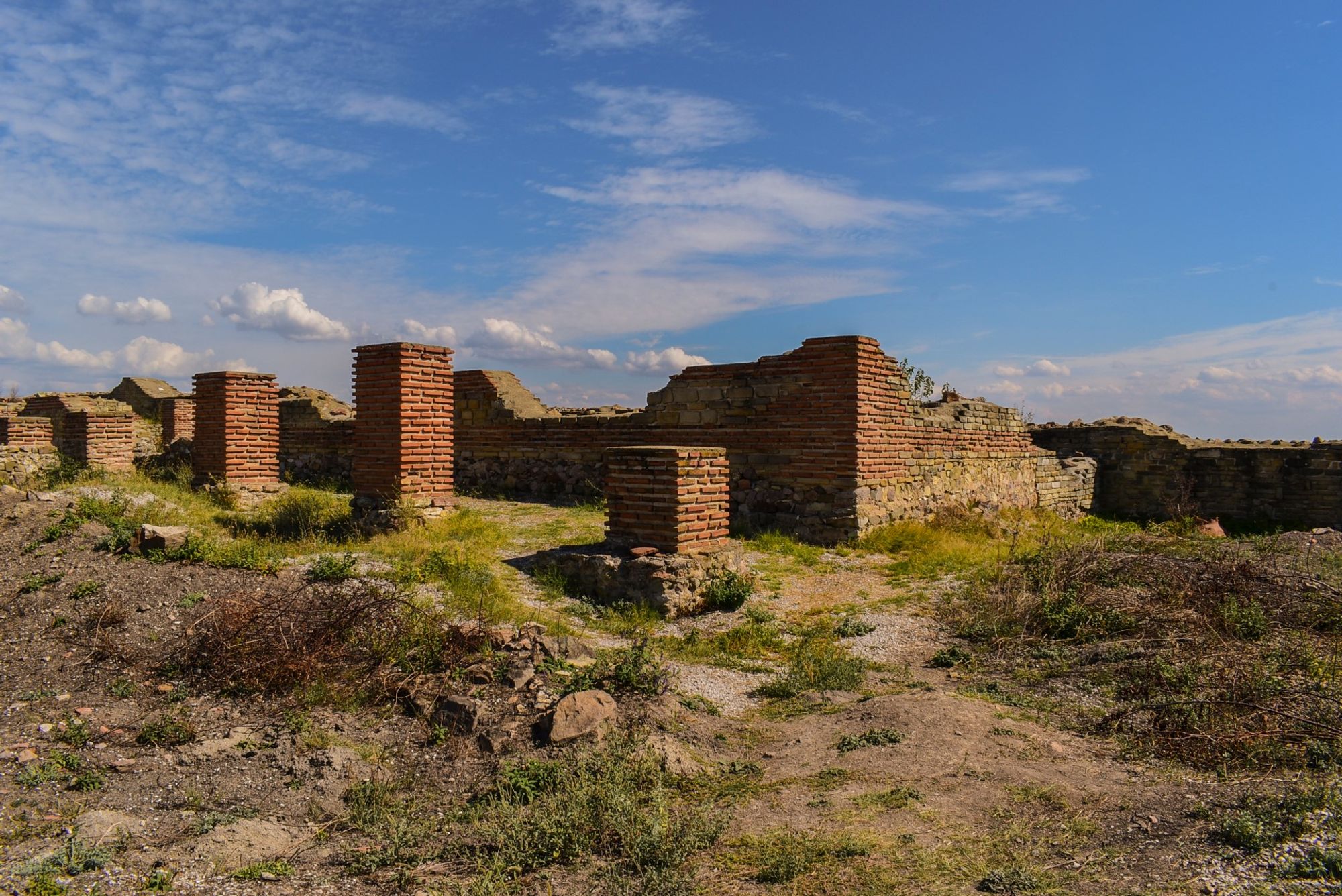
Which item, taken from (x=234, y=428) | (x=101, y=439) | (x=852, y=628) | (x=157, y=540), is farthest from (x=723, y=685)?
(x=101, y=439)

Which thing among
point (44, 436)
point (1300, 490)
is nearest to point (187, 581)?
point (44, 436)

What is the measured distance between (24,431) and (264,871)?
49.1 ft

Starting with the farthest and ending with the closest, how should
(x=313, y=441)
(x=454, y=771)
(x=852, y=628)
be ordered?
(x=313, y=441) < (x=852, y=628) < (x=454, y=771)

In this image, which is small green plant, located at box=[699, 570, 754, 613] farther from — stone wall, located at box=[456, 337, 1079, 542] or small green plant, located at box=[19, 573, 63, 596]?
small green plant, located at box=[19, 573, 63, 596]

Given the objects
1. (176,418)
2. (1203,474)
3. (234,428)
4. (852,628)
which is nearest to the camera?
(852,628)

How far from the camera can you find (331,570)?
6.93 meters

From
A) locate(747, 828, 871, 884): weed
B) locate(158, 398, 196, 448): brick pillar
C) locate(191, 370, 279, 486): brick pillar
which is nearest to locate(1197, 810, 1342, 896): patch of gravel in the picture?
locate(747, 828, 871, 884): weed

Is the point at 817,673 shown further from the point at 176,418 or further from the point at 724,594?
the point at 176,418

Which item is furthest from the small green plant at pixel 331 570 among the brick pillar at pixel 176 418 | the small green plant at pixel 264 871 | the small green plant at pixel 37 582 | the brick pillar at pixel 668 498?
the brick pillar at pixel 176 418

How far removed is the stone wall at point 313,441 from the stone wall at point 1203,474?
1643cm

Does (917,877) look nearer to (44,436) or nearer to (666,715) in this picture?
(666,715)

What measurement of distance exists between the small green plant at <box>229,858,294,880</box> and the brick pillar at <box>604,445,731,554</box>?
4.75 metres

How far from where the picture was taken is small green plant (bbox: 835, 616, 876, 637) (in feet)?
23.5

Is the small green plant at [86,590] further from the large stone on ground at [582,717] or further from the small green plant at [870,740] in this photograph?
the small green plant at [870,740]
